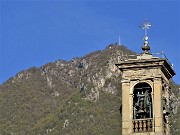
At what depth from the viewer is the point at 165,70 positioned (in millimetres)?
38594

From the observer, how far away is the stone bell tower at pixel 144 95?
1480 inches

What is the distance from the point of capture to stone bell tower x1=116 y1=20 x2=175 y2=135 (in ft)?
123

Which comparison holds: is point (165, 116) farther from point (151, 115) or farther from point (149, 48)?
point (149, 48)

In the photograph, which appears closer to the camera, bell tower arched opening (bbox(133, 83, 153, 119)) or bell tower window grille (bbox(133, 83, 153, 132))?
bell tower window grille (bbox(133, 83, 153, 132))

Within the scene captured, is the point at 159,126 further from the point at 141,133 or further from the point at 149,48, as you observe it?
the point at 149,48

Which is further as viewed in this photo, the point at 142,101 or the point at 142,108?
the point at 142,101

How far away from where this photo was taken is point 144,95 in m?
38.3

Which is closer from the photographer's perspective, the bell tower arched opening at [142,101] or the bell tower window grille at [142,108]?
the bell tower window grille at [142,108]

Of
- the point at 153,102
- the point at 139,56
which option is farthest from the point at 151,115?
the point at 139,56

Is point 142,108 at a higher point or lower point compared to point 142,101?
lower

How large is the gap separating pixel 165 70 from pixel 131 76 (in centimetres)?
176

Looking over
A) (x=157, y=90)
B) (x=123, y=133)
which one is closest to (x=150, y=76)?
(x=157, y=90)

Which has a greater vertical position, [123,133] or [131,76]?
[131,76]

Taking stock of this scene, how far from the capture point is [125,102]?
3825 centimetres
